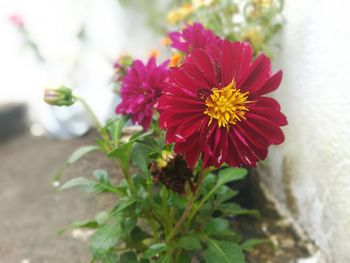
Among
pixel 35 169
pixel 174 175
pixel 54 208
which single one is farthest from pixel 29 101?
pixel 174 175

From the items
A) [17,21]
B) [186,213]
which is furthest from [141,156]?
[17,21]

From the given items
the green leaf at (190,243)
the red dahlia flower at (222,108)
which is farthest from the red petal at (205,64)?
the green leaf at (190,243)

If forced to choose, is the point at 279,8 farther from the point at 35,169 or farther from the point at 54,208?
the point at 35,169

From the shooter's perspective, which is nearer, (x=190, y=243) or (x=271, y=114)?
(x=271, y=114)

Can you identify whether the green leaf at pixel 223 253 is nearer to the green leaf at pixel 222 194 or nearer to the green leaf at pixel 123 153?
the green leaf at pixel 222 194

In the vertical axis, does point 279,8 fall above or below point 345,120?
above

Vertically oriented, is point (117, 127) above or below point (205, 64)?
below

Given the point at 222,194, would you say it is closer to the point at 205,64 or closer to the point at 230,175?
the point at 230,175

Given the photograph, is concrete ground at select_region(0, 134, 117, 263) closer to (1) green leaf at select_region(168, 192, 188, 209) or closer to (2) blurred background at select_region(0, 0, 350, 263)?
(2) blurred background at select_region(0, 0, 350, 263)
